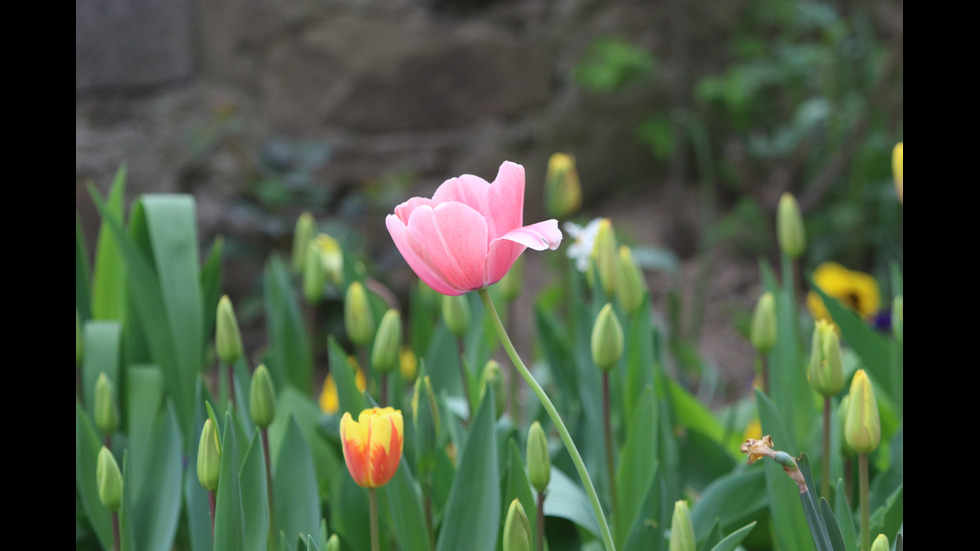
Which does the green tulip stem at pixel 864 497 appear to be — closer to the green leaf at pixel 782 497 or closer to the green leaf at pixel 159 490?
the green leaf at pixel 782 497

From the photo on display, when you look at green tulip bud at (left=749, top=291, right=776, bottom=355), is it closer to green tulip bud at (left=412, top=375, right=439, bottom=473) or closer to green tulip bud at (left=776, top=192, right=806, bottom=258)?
green tulip bud at (left=776, top=192, right=806, bottom=258)

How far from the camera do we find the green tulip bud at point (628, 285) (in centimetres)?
82

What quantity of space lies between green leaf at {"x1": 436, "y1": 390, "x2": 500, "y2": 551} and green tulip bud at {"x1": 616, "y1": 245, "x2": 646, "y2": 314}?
10.6 inches

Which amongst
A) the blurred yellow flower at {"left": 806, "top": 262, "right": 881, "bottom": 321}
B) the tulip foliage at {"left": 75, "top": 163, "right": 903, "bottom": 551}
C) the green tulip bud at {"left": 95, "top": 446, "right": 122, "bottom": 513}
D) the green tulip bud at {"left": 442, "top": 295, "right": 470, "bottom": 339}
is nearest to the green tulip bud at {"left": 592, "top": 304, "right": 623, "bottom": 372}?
the tulip foliage at {"left": 75, "top": 163, "right": 903, "bottom": 551}

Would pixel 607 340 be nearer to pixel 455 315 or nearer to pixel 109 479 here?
pixel 455 315

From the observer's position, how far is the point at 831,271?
1.78 m

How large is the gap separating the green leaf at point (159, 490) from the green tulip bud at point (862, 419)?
52cm

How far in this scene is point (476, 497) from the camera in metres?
0.61

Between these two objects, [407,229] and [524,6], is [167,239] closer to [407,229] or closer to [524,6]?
[407,229]

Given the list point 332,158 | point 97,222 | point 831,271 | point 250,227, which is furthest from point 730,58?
point 97,222

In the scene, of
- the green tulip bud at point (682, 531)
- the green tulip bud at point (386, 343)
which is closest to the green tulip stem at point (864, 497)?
the green tulip bud at point (682, 531)

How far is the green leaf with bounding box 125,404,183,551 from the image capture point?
2.32 ft

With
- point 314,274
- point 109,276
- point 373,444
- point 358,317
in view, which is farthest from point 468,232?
point 109,276

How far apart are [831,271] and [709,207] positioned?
443mm
